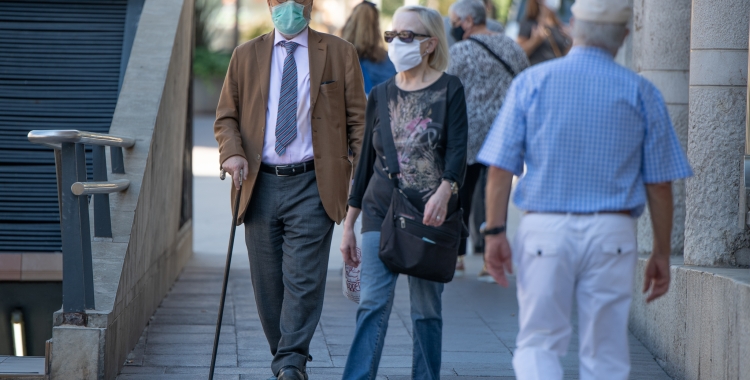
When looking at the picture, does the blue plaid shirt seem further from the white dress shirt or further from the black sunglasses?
the white dress shirt

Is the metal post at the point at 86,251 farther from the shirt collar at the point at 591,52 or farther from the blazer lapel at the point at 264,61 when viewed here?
the shirt collar at the point at 591,52

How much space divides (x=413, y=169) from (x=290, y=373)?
1217mm

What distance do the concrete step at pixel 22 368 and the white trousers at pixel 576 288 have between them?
258 cm

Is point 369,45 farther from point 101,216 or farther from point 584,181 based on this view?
point 584,181

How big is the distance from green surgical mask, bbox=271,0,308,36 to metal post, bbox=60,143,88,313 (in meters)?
1.15

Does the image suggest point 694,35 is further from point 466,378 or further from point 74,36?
point 74,36

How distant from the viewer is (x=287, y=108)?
16.0 feet

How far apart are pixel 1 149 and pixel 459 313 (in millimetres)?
3517

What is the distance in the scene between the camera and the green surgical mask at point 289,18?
4906 millimetres

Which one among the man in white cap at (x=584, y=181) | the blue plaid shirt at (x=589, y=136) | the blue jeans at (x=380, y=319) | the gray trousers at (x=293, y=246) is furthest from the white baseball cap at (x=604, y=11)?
the gray trousers at (x=293, y=246)

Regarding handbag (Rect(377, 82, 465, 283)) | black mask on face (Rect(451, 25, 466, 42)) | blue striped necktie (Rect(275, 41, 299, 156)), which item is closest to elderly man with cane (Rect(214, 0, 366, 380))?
blue striped necktie (Rect(275, 41, 299, 156))

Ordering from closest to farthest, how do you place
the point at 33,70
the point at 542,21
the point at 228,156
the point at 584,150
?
the point at 584,150 → the point at 228,156 → the point at 33,70 → the point at 542,21

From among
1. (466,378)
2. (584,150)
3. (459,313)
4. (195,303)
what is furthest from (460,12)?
(584,150)

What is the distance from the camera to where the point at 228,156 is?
4.81 m
